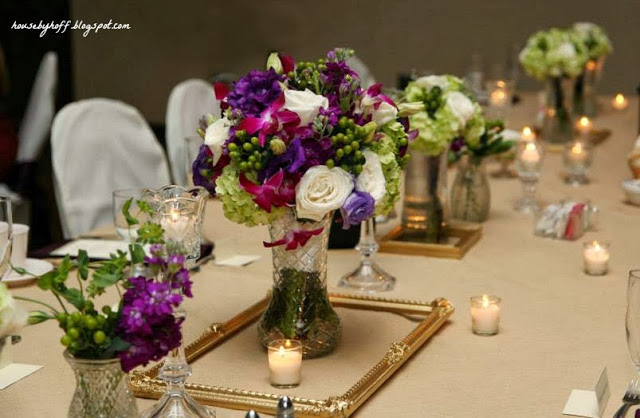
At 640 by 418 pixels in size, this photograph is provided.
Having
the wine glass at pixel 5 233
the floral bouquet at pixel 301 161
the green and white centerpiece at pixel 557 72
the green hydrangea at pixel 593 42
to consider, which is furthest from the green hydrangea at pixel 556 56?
the wine glass at pixel 5 233

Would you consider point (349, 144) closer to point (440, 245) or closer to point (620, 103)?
point (440, 245)

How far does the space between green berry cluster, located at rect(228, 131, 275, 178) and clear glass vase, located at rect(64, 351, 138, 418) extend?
15.8 inches

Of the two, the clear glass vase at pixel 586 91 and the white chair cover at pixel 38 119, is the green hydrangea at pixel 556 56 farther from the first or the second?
the white chair cover at pixel 38 119

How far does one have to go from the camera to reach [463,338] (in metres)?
1.91

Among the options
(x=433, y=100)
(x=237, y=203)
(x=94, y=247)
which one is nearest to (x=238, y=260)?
(x=94, y=247)

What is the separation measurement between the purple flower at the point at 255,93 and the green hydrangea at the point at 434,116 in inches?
32.2

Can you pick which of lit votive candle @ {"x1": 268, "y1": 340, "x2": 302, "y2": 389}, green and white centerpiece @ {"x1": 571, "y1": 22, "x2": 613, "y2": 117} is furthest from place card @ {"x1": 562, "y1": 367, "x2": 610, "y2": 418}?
green and white centerpiece @ {"x1": 571, "y1": 22, "x2": 613, "y2": 117}

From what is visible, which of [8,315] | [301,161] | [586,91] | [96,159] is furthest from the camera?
[586,91]

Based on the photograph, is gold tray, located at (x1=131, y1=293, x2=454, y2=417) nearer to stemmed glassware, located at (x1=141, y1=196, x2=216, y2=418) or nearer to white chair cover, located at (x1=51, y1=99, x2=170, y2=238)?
stemmed glassware, located at (x1=141, y1=196, x2=216, y2=418)

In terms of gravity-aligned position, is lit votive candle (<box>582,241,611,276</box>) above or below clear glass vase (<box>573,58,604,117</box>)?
below

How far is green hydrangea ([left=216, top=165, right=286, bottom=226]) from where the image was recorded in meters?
1.64

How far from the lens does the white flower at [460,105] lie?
2457 millimetres

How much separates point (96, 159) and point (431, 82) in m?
1.27

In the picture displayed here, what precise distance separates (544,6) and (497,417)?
19.2 feet
